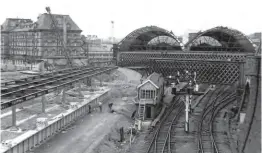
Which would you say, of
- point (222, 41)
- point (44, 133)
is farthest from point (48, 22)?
point (44, 133)

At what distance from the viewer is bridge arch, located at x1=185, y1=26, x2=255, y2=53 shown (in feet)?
166

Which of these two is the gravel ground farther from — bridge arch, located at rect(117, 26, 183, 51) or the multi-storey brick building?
the multi-storey brick building

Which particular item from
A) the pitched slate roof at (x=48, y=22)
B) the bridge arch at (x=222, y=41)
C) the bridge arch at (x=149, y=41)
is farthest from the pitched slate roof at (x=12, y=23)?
the bridge arch at (x=222, y=41)

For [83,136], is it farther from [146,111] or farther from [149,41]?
[149,41]

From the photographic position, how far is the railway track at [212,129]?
1988cm

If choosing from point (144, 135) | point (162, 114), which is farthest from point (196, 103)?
point (144, 135)

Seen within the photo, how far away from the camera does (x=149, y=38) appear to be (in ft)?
205

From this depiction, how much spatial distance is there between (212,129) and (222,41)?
37.7 m

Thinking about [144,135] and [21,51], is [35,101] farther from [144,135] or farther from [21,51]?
[21,51]

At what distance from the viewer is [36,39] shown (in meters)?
66.6

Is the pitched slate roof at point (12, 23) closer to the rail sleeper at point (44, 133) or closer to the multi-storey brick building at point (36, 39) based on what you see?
the multi-storey brick building at point (36, 39)

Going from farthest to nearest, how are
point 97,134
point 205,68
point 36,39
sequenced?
1. point 36,39
2. point 205,68
3. point 97,134

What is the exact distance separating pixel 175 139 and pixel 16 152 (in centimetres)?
1051

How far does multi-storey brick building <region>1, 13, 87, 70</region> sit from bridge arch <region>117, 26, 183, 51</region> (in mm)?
12499
